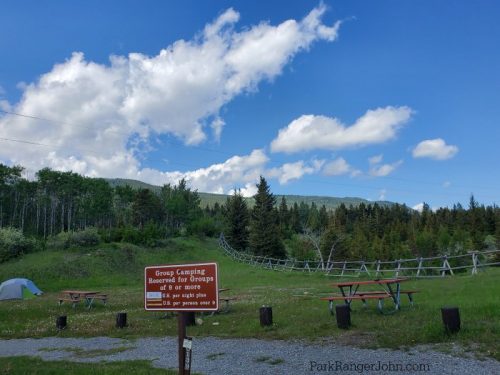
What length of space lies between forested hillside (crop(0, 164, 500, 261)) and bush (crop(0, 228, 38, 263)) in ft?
0.38

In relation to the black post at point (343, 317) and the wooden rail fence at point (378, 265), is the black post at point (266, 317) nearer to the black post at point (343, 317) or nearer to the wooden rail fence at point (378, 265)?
the black post at point (343, 317)

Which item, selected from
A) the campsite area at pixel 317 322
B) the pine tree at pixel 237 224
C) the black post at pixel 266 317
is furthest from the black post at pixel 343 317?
the pine tree at pixel 237 224

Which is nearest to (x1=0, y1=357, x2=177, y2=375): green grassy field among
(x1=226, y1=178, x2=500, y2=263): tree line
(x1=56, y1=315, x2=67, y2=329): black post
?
(x1=56, y1=315, x2=67, y2=329): black post

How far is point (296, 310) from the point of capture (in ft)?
47.0

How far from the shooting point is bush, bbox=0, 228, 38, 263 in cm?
4634

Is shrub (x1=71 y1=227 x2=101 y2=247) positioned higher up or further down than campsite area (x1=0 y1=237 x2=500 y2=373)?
higher up

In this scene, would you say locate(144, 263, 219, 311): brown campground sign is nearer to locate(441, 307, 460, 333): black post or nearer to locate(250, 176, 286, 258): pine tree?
locate(441, 307, 460, 333): black post

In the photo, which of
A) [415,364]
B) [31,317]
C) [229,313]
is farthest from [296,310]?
[31,317]

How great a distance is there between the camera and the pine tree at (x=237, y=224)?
66.6m

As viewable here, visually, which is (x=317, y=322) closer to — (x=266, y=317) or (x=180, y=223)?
(x=266, y=317)

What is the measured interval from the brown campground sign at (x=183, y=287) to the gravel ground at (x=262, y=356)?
230 cm

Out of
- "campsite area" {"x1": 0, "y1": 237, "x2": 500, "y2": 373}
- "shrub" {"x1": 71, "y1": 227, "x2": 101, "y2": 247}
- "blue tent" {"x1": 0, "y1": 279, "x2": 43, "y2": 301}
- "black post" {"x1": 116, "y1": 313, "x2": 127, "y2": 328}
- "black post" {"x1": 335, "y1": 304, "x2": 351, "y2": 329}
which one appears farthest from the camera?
"shrub" {"x1": 71, "y1": 227, "x2": 101, "y2": 247}

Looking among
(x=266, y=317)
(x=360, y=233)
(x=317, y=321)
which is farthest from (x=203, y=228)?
(x=317, y=321)

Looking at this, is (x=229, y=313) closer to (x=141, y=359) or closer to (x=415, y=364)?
(x=141, y=359)
